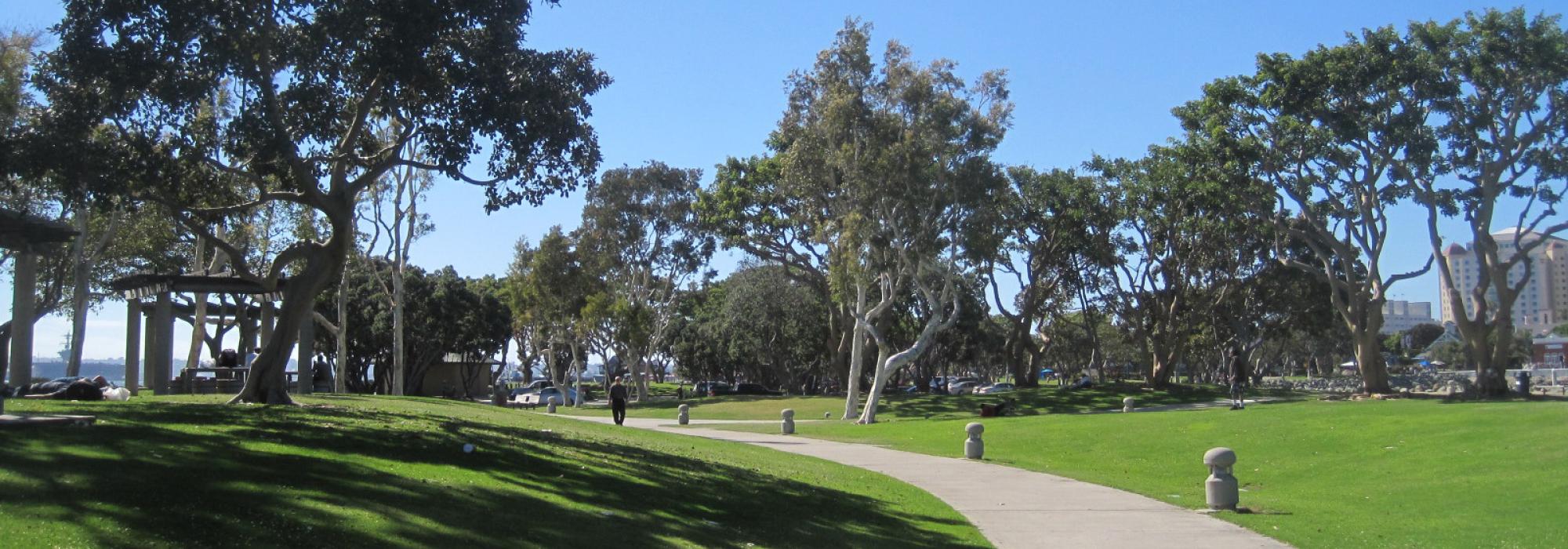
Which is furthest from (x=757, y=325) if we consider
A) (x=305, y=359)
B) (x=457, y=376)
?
(x=305, y=359)

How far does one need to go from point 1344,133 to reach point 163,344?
35.3m

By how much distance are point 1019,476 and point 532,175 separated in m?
9.96

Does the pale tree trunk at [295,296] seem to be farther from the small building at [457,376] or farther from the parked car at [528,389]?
the small building at [457,376]

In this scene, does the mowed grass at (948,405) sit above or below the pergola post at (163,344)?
below

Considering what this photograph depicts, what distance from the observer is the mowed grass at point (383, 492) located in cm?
854

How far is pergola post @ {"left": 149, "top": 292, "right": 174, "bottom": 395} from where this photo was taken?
28.3 m

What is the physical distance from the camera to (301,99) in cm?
1759

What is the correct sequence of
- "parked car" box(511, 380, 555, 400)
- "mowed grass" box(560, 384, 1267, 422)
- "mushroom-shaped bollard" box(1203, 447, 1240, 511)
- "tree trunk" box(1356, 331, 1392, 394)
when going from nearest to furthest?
"mushroom-shaped bollard" box(1203, 447, 1240, 511), "tree trunk" box(1356, 331, 1392, 394), "mowed grass" box(560, 384, 1267, 422), "parked car" box(511, 380, 555, 400)

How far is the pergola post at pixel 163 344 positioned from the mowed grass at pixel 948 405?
1981cm

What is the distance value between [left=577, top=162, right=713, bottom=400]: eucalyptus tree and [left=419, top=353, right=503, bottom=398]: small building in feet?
58.5

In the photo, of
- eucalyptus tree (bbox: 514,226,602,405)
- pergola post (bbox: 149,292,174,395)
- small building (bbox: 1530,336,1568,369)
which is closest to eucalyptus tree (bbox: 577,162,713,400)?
eucalyptus tree (bbox: 514,226,602,405)

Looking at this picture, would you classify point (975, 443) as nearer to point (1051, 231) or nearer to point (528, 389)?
point (1051, 231)

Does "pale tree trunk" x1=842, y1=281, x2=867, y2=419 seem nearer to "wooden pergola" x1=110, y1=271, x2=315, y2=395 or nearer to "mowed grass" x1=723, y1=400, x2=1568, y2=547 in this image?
"mowed grass" x1=723, y1=400, x2=1568, y2=547

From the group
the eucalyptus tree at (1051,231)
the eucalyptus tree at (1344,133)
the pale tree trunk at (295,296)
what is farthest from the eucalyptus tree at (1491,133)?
the pale tree trunk at (295,296)
